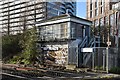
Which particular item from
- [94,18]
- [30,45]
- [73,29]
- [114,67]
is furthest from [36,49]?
[94,18]

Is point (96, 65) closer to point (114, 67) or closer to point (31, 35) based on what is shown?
point (114, 67)

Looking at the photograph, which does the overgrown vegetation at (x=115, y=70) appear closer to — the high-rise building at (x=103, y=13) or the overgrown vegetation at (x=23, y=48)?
the overgrown vegetation at (x=23, y=48)

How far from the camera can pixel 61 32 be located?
27875mm

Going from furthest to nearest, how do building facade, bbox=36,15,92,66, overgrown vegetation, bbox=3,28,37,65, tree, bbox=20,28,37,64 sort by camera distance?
overgrown vegetation, bbox=3,28,37,65, tree, bbox=20,28,37,64, building facade, bbox=36,15,92,66

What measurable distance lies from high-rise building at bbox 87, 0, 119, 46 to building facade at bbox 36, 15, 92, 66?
2158cm

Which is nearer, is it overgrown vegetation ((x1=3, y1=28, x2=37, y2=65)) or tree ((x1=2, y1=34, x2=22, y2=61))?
overgrown vegetation ((x1=3, y1=28, x2=37, y2=65))

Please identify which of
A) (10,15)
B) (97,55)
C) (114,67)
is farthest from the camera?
(10,15)

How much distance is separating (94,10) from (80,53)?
168 ft

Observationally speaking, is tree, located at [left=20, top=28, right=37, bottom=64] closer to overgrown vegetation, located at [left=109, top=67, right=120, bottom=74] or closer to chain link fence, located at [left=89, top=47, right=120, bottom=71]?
chain link fence, located at [left=89, top=47, right=120, bottom=71]

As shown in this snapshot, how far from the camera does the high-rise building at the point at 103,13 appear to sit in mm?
54419

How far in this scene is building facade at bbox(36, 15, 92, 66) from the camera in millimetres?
24938

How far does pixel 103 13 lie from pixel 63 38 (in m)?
40.5

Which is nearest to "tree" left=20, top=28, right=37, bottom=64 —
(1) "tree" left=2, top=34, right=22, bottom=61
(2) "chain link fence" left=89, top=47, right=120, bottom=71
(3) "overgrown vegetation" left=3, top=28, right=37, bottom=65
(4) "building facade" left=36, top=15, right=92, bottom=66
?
(3) "overgrown vegetation" left=3, top=28, right=37, bottom=65

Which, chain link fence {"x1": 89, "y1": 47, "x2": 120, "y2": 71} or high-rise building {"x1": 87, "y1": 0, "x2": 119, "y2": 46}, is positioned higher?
high-rise building {"x1": 87, "y1": 0, "x2": 119, "y2": 46}
